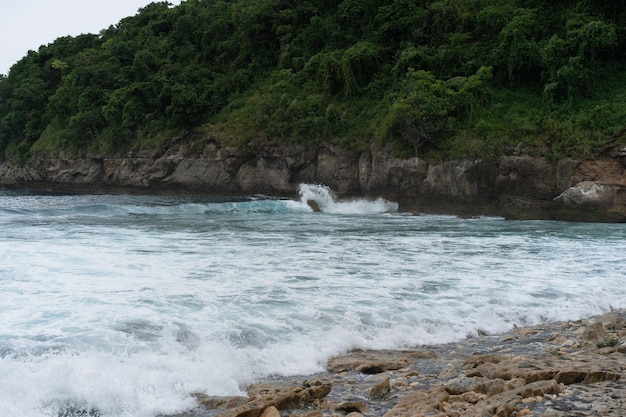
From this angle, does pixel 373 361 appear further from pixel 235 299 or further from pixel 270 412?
pixel 235 299

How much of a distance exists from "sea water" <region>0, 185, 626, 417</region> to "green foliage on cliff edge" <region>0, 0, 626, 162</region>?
8.02 metres

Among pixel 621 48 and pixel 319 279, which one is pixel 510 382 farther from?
pixel 621 48

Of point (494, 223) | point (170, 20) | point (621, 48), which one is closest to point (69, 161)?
point (170, 20)

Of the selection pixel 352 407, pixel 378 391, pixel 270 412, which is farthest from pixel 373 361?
pixel 270 412

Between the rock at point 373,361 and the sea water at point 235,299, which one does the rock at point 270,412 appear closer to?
the sea water at point 235,299

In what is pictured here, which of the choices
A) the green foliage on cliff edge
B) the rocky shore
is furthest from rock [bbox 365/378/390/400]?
the green foliage on cliff edge

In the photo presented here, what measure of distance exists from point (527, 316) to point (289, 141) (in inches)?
810

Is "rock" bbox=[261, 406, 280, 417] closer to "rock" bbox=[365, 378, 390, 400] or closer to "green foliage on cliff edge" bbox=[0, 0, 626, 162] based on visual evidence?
"rock" bbox=[365, 378, 390, 400]

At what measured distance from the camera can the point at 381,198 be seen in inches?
939

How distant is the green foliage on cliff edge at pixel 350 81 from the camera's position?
2192 cm

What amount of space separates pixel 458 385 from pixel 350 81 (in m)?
23.7

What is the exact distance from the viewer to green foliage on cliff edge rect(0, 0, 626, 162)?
21.9 m

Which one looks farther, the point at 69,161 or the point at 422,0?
the point at 69,161

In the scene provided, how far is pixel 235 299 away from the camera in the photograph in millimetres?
7480
